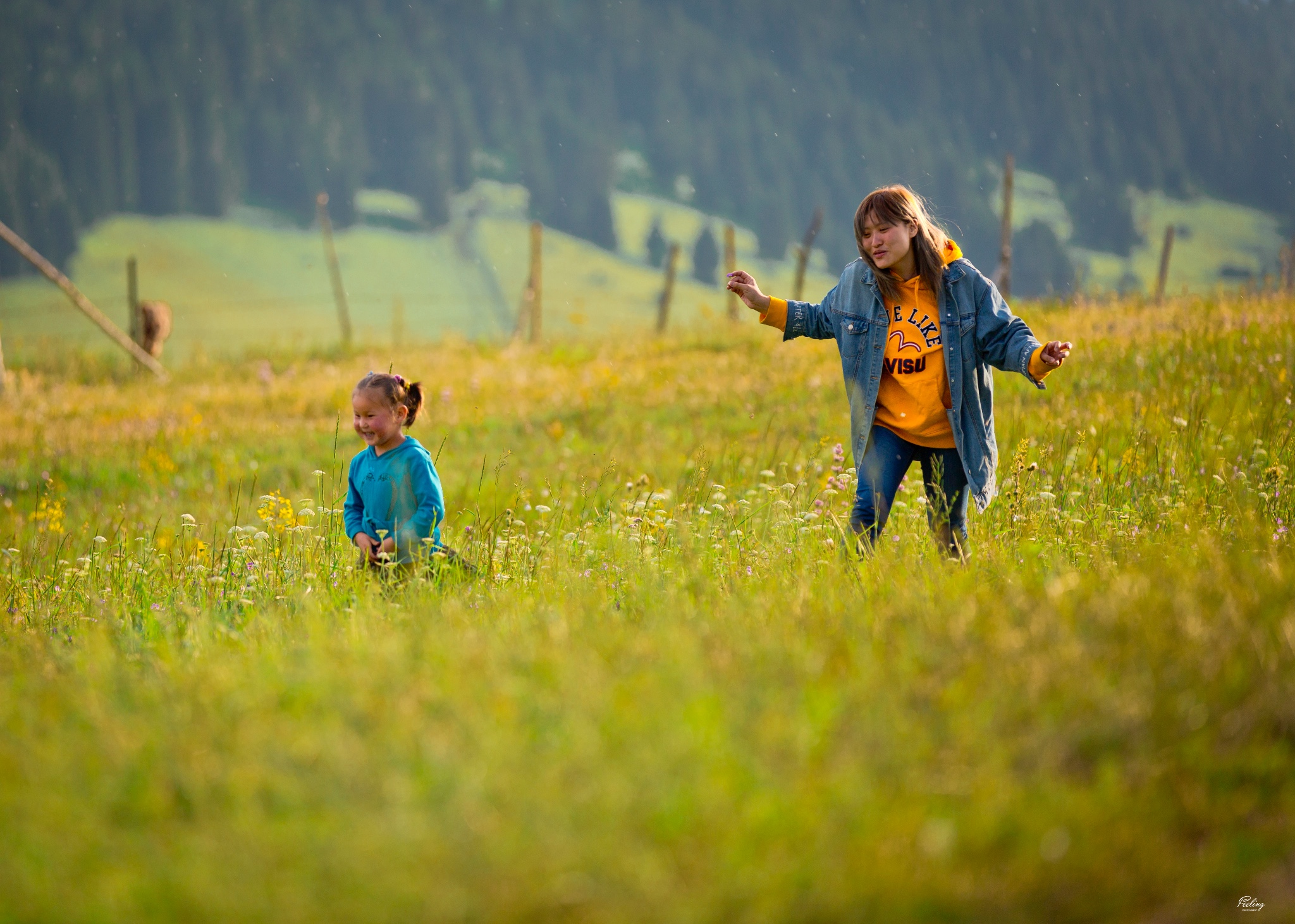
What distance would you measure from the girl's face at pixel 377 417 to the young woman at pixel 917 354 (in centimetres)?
162

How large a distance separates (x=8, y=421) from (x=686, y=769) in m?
14.3

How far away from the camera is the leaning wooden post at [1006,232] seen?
742 inches

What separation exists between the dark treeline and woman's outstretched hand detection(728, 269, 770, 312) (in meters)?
80.4

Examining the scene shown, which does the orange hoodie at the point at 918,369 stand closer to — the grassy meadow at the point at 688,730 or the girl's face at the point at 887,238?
the girl's face at the point at 887,238

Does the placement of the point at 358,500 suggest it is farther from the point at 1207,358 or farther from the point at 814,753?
the point at 1207,358

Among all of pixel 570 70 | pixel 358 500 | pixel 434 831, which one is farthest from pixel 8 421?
pixel 570 70

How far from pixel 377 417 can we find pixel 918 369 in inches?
94.5

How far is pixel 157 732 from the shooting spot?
2.34 m

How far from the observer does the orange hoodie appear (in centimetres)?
436

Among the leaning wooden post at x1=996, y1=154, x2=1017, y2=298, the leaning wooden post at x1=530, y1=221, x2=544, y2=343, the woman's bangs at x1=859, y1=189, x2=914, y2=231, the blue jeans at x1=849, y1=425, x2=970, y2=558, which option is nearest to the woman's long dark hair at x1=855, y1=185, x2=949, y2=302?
the woman's bangs at x1=859, y1=189, x2=914, y2=231

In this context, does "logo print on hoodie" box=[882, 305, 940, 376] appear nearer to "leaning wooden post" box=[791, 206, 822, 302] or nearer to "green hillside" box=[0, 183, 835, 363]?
"leaning wooden post" box=[791, 206, 822, 302]

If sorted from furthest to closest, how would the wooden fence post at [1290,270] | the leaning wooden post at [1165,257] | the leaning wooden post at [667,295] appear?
1. the leaning wooden post at [1165,257]
2. the leaning wooden post at [667,295]
3. the wooden fence post at [1290,270]

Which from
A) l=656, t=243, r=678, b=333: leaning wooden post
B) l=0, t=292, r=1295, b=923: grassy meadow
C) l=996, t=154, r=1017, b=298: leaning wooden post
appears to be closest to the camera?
l=0, t=292, r=1295, b=923: grassy meadow

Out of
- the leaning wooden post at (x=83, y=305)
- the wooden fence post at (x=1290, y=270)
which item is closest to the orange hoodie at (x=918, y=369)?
the wooden fence post at (x=1290, y=270)
